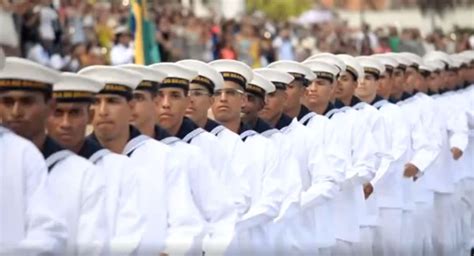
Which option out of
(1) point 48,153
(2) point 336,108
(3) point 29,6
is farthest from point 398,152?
(3) point 29,6

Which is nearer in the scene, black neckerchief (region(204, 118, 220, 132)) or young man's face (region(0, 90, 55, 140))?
young man's face (region(0, 90, 55, 140))

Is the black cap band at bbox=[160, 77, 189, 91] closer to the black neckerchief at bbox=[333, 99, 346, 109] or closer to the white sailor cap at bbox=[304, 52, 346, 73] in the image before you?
the white sailor cap at bbox=[304, 52, 346, 73]

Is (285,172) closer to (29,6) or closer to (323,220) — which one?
(323,220)

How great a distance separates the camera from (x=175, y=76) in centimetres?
863

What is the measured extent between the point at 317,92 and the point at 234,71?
6.88ft

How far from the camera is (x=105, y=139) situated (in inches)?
301

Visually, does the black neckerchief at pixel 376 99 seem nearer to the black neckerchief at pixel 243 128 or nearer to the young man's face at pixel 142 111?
the black neckerchief at pixel 243 128

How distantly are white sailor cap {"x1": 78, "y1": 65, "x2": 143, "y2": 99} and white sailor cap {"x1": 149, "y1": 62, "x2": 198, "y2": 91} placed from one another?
2.22 ft

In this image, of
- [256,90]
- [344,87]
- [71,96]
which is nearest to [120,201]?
[71,96]

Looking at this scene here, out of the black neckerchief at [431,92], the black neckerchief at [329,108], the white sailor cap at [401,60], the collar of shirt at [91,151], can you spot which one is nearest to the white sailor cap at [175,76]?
the collar of shirt at [91,151]

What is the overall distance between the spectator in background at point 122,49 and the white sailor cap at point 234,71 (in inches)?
427

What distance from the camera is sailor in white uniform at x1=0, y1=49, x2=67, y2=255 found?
625 centimetres

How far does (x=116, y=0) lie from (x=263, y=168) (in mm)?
19321

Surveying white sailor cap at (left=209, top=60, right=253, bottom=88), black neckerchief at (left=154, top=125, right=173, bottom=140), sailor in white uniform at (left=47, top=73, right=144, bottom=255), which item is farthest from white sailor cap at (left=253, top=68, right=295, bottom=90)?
sailor in white uniform at (left=47, top=73, right=144, bottom=255)
